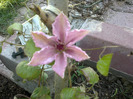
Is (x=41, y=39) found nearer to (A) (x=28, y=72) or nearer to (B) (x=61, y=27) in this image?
(B) (x=61, y=27)

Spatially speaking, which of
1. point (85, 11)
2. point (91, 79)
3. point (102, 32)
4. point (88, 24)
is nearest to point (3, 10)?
point (85, 11)

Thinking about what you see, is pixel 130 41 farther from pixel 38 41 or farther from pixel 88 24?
pixel 38 41

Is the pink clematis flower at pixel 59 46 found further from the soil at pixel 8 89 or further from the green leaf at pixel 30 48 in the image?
the soil at pixel 8 89

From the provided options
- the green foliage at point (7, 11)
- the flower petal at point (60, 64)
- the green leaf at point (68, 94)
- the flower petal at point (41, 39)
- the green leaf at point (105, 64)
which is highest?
the flower petal at point (41, 39)

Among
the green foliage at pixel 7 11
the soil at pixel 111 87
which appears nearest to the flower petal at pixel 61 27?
the soil at pixel 111 87

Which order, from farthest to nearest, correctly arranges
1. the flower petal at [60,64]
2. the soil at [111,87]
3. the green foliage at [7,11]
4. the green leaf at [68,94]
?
the green foliage at [7,11], the soil at [111,87], the green leaf at [68,94], the flower petal at [60,64]

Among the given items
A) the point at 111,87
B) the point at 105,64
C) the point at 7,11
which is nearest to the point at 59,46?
the point at 105,64

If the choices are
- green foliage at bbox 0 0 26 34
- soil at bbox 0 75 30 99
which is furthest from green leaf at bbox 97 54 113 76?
green foliage at bbox 0 0 26 34

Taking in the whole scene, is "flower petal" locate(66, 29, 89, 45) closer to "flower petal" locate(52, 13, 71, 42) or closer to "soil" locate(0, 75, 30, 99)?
"flower petal" locate(52, 13, 71, 42)
